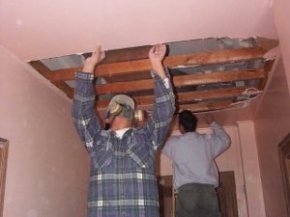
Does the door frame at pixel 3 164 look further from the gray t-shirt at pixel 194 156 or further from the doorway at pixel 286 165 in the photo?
the doorway at pixel 286 165

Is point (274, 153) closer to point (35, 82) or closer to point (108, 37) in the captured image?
point (108, 37)

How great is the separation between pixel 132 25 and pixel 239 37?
22.6 inches

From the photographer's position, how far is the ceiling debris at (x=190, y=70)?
6.20ft

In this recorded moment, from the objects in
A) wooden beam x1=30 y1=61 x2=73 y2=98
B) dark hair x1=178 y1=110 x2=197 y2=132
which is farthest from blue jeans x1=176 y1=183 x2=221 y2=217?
wooden beam x1=30 y1=61 x2=73 y2=98

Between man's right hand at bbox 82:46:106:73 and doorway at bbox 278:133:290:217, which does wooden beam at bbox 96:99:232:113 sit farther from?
man's right hand at bbox 82:46:106:73

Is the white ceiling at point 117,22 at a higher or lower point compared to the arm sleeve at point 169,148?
higher

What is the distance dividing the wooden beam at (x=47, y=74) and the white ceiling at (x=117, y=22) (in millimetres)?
147

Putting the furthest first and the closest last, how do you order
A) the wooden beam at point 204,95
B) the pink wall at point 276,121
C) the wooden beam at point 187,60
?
the wooden beam at point 204,95
the wooden beam at point 187,60
the pink wall at point 276,121

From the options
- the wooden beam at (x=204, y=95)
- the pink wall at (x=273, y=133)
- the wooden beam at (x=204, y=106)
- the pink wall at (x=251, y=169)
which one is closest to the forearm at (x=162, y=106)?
the pink wall at (x=273, y=133)

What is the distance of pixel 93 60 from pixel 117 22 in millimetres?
294

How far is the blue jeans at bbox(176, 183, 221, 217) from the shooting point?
2.23 m

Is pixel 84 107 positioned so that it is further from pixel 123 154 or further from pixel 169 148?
pixel 169 148

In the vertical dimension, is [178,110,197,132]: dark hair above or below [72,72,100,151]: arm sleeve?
above

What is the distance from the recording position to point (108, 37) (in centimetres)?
167
